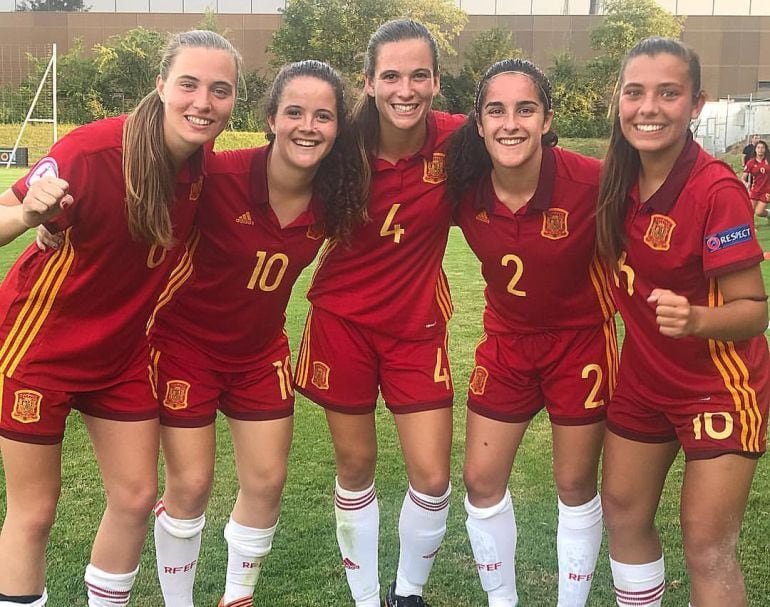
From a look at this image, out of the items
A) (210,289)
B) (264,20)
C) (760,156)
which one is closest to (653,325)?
(210,289)

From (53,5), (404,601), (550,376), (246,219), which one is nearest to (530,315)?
(550,376)

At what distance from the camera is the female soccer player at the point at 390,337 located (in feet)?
10.0

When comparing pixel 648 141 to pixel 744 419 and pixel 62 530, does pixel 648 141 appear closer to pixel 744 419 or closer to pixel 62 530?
pixel 744 419

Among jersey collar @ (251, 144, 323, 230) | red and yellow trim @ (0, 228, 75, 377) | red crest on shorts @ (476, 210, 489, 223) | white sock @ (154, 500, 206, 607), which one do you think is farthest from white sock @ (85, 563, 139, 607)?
red crest on shorts @ (476, 210, 489, 223)

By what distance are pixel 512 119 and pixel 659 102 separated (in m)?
0.51

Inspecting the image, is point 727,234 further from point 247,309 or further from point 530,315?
point 247,309

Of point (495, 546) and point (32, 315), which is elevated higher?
point (32, 315)

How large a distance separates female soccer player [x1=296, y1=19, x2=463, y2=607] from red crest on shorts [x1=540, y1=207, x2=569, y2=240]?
A: 42 cm

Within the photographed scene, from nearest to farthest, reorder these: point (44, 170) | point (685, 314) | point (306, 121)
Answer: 1. point (685, 314)
2. point (44, 170)
3. point (306, 121)

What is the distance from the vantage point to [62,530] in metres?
3.64

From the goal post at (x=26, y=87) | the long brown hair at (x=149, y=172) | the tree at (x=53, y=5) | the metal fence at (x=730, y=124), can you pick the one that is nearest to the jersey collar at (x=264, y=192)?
the long brown hair at (x=149, y=172)

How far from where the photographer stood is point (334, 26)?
1551 inches

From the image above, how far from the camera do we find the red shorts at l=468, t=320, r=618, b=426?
2875mm

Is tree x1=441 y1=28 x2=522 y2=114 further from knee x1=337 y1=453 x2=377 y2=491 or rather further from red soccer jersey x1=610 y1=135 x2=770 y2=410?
red soccer jersey x1=610 y1=135 x2=770 y2=410
